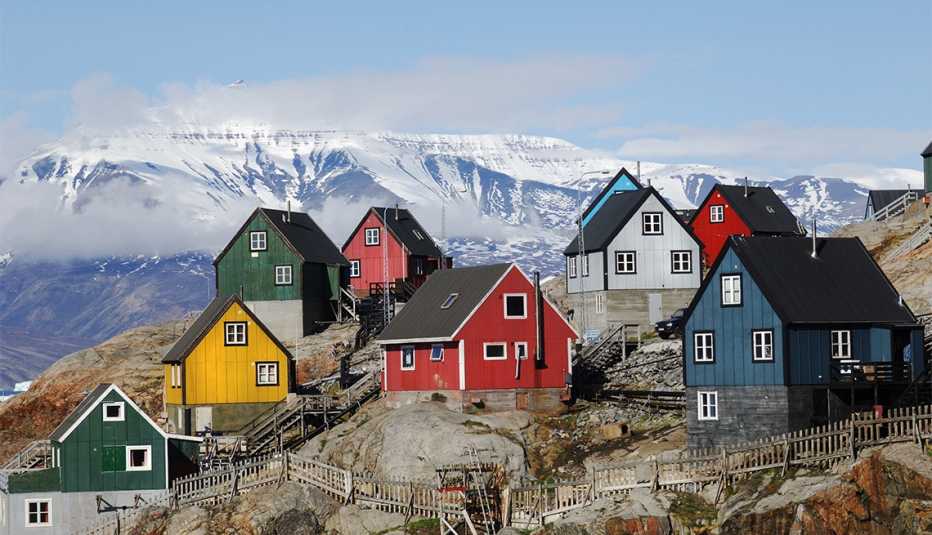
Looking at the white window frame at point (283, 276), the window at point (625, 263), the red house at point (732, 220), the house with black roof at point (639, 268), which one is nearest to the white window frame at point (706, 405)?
the house with black roof at point (639, 268)

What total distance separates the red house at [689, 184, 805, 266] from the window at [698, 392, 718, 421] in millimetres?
44355

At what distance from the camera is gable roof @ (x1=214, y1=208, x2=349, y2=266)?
11138 centimetres

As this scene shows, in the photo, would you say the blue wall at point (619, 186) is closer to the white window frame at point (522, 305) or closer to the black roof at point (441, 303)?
the black roof at point (441, 303)

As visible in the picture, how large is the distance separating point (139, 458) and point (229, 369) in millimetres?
11598

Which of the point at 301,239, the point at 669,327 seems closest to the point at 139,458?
the point at 669,327

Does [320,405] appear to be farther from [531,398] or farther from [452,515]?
[452,515]

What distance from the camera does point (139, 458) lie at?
81125 mm

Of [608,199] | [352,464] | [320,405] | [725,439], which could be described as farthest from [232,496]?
[608,199]

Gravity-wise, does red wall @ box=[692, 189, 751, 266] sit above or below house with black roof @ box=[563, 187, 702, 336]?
above

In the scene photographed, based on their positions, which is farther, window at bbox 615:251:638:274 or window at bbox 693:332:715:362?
window at bbox 615:251:638:274

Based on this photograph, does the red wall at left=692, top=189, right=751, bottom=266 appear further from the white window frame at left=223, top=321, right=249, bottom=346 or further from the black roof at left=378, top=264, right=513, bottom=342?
the white window frame at left=223, top=321, right=249, bottom=346

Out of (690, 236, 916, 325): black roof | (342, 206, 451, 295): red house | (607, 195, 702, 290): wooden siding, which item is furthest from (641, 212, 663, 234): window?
(690, 236, 916, 325): black roof

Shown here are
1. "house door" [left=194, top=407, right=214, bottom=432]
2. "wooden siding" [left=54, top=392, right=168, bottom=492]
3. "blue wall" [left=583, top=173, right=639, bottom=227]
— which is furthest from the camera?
"blue wall" [left=583, top=173, right=639, bottom=227]

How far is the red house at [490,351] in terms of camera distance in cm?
8638
